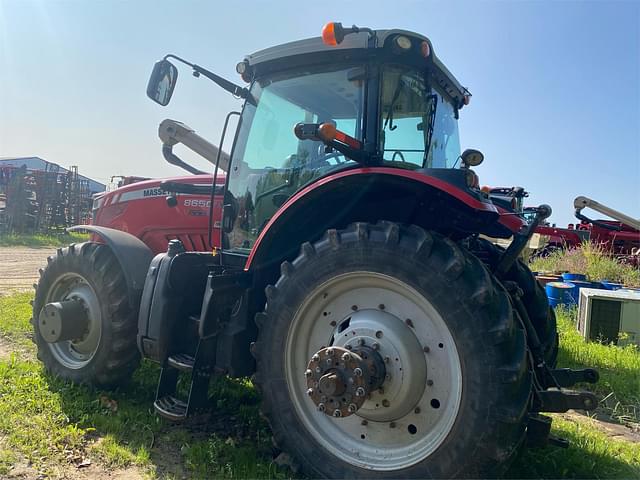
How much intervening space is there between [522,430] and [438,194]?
3.75 feet

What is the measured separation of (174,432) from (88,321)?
124cm

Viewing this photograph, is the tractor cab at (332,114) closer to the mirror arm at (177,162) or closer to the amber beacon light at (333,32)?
the amber beacon light at (333,32)

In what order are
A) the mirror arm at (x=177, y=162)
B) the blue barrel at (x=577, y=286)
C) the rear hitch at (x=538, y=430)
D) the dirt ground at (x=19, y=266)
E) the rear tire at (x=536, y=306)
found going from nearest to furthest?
the rear hitch at (x=538, y=430) → the rear tire at (x=536, y=306) → the mirror arm at (x=177, y=162) → the blue barrel at (x=577, y=286) → the dirt ground at (x=19, y=266)

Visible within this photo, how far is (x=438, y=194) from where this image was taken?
94.3 inches

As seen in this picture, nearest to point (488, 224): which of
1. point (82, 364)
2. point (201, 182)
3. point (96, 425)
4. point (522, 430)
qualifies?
point (522, 430)

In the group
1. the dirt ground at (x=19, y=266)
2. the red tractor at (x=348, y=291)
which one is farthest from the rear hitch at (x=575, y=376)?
the dirt ground at (x=19, y=266)

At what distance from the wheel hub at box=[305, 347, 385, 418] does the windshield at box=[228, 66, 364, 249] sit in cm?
117

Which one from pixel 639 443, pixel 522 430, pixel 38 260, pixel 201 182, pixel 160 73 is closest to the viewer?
pixel 522 430

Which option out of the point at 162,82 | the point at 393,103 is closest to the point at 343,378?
the point at 393,103

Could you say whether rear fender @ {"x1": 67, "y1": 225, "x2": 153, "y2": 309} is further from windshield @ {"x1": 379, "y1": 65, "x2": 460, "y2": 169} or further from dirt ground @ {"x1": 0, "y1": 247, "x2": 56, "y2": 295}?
dirt ground @ {"x1": 0, "y1": 247, "x2": 56, "y2": 295}

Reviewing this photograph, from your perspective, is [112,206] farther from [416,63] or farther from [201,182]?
[416,63]

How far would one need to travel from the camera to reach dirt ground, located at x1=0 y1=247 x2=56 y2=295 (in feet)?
27.4

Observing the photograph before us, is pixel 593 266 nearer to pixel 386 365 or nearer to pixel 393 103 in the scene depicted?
pixel 393 103

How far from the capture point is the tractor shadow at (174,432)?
255 cm
